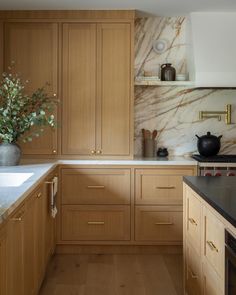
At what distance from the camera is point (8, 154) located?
3.43 meters

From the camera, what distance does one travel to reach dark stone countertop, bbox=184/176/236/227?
70.4 inches

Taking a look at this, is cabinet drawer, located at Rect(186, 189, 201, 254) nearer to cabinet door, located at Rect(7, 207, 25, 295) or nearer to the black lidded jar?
cabinet door, located at Rect(7, 207, 25, 295)

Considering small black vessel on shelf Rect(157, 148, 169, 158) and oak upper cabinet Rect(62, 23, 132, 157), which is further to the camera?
small black vessel on shelf Rect(157, 148, 169, 158)

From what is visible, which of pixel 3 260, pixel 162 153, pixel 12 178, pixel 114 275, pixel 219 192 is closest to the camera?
pixel 3 260

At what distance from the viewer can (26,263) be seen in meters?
2.38

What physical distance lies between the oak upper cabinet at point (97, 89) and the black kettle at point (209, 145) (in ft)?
2.38

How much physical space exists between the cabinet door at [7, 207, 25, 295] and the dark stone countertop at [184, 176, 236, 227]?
0.95m

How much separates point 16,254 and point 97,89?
87.3 inches

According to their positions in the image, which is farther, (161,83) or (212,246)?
(161,83)

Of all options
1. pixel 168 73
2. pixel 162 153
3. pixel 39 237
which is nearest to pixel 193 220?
pixel 39 237

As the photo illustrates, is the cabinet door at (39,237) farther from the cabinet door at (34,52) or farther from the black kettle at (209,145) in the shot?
the black kettle at (209,145)

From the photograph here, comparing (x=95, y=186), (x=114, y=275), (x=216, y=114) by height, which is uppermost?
(x=216, y=114)

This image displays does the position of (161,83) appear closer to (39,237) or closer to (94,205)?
(94,205)

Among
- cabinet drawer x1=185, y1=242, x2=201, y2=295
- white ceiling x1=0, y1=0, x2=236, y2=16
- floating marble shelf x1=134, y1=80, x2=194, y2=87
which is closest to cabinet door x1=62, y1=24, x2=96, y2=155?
white ceiling x1=0, y1=0, x2=236, y2=16
